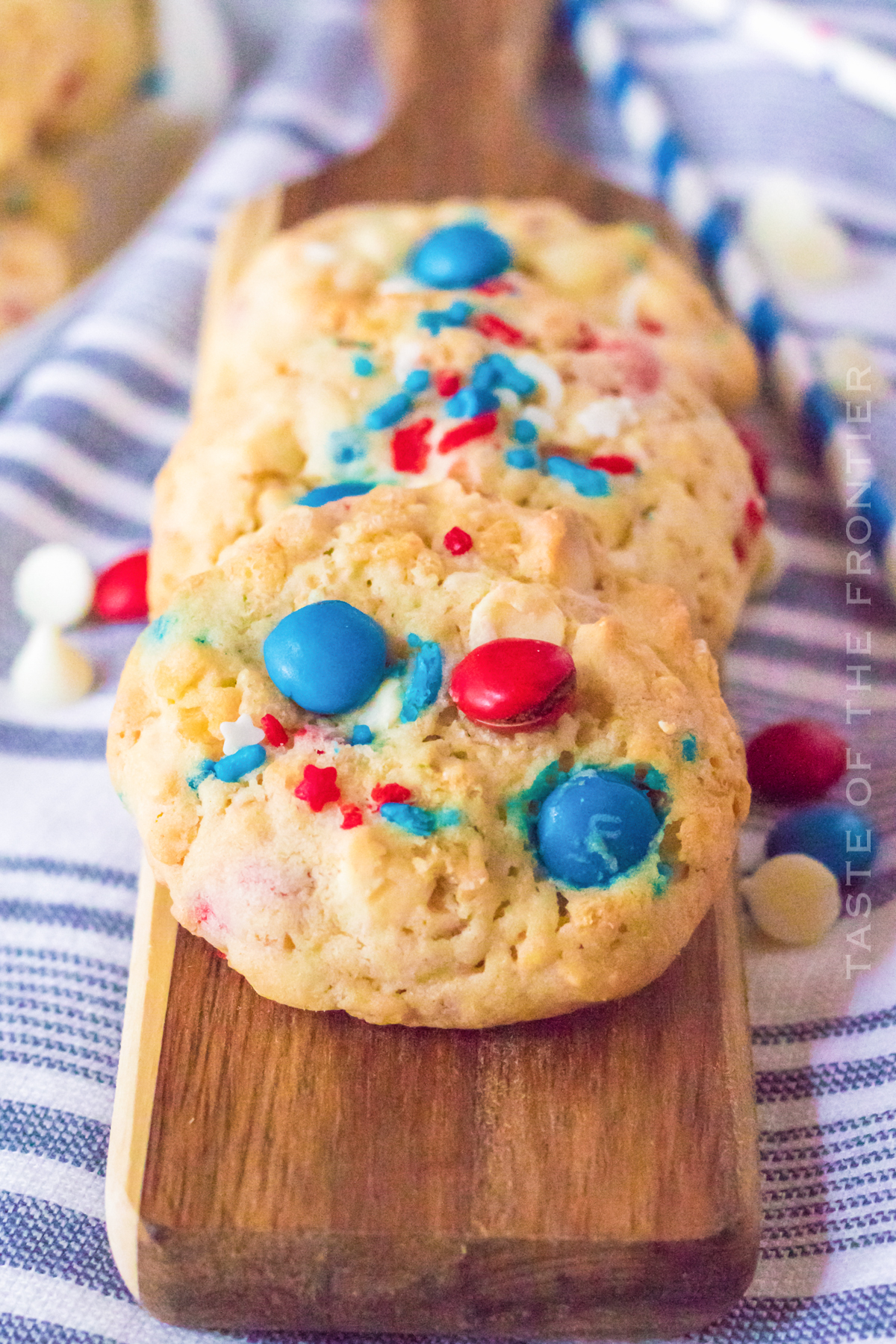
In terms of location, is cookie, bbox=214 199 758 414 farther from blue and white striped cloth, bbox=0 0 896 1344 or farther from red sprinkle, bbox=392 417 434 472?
blue and white striped cloth, bbox=0 0 896 1344

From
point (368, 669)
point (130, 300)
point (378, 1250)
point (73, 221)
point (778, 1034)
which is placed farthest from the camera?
point (73, 221)

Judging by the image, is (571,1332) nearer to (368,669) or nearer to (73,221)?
(368,669)

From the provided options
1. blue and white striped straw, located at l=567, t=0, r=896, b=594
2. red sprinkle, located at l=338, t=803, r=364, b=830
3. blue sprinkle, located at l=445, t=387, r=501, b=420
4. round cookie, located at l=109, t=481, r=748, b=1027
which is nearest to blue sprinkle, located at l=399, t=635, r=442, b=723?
round cookie, located at l=109, t=481, r=748, b=1027

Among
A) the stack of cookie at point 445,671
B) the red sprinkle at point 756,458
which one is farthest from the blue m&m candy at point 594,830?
the red sprinkle at point 756,458

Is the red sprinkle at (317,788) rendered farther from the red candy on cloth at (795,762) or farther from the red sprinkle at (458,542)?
the red candy on cloth at (795,762)

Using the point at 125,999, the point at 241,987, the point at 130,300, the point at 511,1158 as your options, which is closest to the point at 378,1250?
the point at 511,1158

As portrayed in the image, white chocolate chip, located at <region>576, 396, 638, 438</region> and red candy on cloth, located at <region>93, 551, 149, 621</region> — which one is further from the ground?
white chocolate chip, located at <region>576, 396, 638, 438</region>
